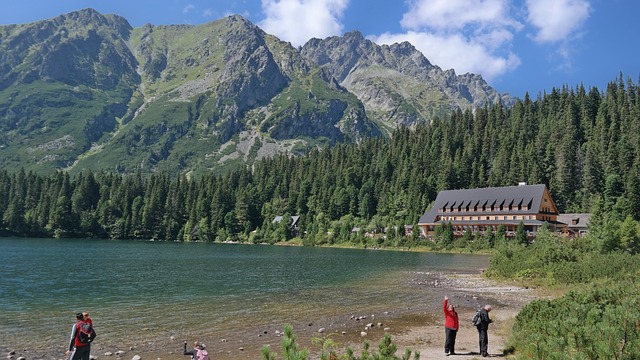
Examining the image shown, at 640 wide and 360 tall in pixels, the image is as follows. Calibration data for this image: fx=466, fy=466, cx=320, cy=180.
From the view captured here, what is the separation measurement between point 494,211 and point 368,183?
174 ft

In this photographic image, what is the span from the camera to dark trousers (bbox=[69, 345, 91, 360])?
17.3 metres

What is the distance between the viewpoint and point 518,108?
593 ft

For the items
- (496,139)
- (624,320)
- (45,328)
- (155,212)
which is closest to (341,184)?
(496,139)

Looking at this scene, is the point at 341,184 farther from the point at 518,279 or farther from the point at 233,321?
the point at 233,321

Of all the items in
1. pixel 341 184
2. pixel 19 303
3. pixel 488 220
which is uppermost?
pixel 341 184

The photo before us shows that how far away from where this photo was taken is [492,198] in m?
125

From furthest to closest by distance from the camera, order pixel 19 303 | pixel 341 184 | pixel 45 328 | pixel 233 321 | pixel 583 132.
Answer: pixel 341 184
pixel 583 132
pixel 19 303
pixel 233 321
pixel 45 328

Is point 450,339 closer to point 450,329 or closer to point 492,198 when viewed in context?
point 450,329

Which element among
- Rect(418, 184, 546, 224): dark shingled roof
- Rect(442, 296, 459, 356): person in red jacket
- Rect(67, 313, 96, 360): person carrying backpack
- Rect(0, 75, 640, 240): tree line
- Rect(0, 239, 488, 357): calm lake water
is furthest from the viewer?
Rect(0, 75, 640, 240): tree line

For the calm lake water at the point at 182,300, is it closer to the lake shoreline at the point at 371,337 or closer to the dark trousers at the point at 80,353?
the lake shoreline at the point at 371,337

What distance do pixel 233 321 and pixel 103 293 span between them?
17299 millimetres

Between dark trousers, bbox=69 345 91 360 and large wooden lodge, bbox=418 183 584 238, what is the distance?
10564cm

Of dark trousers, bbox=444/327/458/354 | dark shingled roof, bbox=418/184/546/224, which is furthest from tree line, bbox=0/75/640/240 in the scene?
dark trousers, bbox=444/327/458/354

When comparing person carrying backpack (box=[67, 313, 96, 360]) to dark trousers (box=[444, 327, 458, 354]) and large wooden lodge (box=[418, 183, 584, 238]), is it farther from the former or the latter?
large wooden lodge (box=[418, 183, 584, 238])
